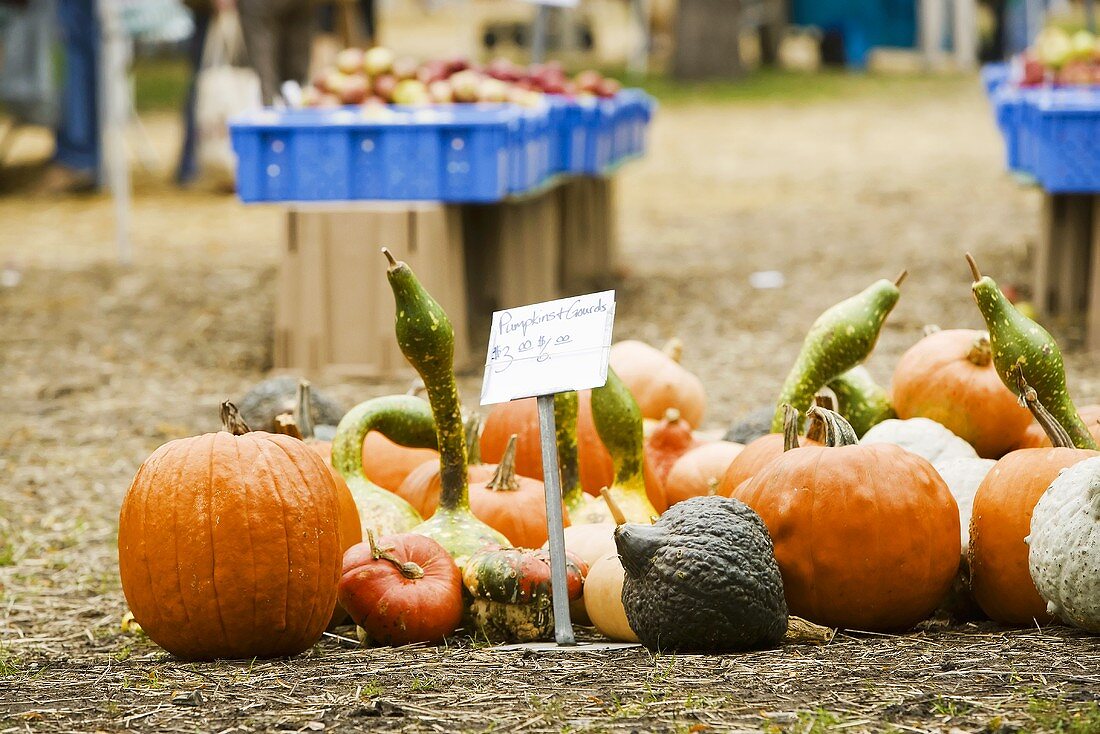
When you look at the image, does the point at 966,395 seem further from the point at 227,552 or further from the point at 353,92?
the point at 353,92

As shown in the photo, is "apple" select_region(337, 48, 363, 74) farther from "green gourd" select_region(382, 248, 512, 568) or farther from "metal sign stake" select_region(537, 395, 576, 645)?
"metal sign stake" select_region(537, 395, 576, 645)

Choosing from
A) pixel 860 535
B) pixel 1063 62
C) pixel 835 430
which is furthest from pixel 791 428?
pixel 1063 62

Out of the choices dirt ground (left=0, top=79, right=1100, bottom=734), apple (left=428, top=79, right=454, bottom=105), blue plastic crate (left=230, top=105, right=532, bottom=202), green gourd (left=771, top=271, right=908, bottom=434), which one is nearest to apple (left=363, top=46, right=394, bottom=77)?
apple (left=428, top=79, right=454, bottom=105)

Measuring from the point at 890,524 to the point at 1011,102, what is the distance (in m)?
5.16

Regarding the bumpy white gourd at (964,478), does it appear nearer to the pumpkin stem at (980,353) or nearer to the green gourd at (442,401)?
the pumpkin stem at (980,353)

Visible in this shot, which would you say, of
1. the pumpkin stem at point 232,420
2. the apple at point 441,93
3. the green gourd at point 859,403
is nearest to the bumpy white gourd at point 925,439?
the green gourd at point 859,403

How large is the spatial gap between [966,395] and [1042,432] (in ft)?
0.72

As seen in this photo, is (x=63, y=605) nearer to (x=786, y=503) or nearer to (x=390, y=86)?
(x=786, y=503)

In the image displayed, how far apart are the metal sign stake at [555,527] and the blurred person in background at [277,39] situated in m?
8.13

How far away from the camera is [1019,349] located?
3459 mm

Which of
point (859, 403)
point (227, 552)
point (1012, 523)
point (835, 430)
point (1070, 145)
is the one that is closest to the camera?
point (227, 552)

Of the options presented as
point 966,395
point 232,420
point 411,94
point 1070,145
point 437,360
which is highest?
point 411,94

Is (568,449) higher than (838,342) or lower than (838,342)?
lower

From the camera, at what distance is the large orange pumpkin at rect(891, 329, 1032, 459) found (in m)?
3.91
